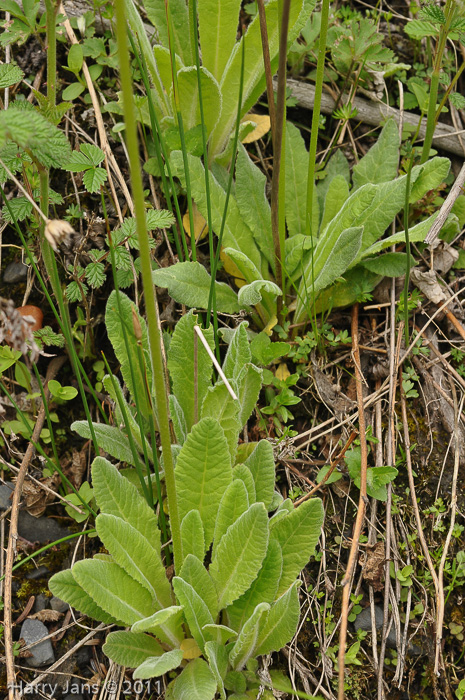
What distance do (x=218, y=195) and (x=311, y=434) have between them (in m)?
0.81

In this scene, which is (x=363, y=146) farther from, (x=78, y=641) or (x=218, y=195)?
(x=78, y=641)

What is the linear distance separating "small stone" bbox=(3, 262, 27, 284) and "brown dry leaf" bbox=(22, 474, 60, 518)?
68 cm

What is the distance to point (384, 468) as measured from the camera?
163cm

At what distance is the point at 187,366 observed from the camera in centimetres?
163

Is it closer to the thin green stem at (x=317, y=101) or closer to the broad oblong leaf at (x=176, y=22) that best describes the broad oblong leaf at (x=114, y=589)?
the thin green stem at (x=317, y=101)

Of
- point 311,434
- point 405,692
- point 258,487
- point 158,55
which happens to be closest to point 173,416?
point 258,487

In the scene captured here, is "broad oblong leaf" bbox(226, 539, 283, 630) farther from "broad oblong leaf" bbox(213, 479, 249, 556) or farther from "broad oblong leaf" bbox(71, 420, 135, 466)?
"broad oblong leaf" bbox(71, 420, 135, 466)

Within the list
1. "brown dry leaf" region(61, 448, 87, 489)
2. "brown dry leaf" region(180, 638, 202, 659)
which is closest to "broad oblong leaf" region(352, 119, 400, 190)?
"brown dry leaf" region(61, 448, 87, 489)

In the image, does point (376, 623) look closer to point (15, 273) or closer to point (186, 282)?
point (186, 282)

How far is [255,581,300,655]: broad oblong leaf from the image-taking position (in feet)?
4.08

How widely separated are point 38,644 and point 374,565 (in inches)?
35.4

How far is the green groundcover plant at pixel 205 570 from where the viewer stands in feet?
4.12

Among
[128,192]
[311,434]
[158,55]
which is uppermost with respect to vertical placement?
[158,55]

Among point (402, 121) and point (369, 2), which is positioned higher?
point (369, 2)
